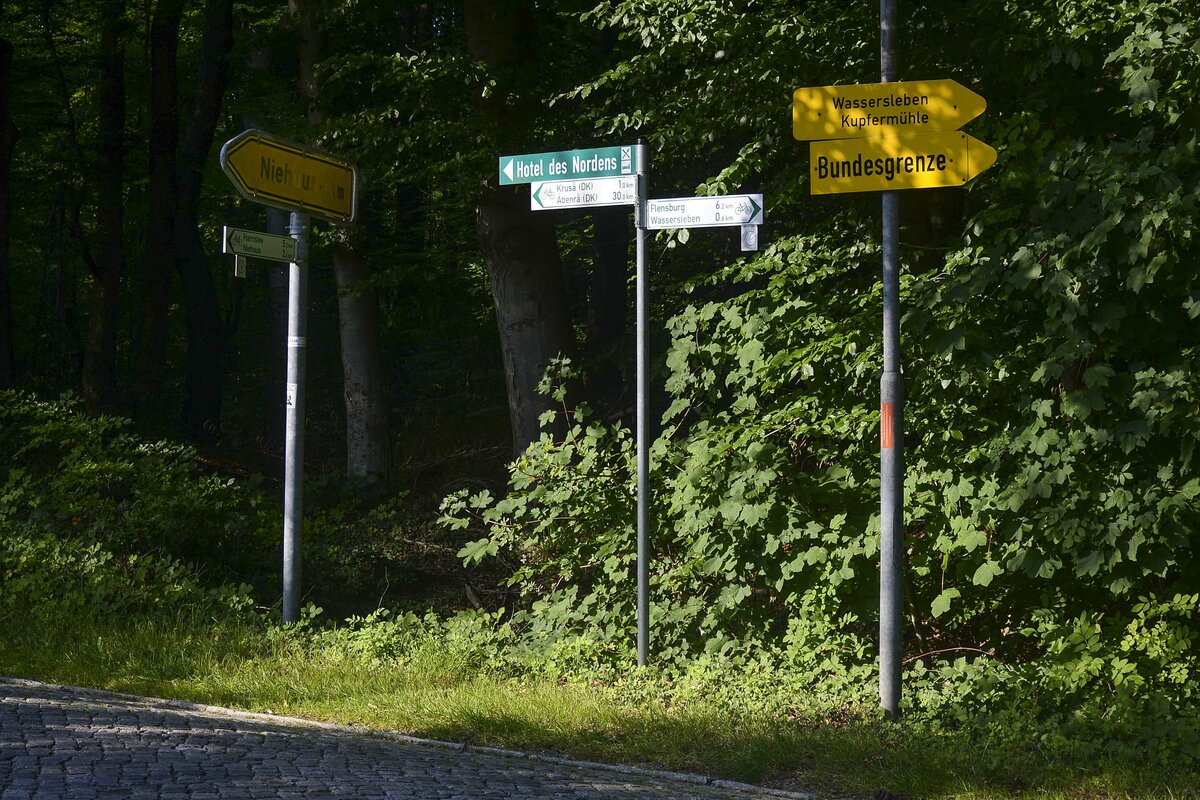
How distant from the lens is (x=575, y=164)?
8406 millimetres

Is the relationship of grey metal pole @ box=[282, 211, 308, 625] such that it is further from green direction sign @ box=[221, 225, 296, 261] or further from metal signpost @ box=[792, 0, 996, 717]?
metal signpost @ box=[792, 0, 996, 717]

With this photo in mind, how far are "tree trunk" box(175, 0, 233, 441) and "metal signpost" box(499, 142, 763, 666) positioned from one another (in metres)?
13.6

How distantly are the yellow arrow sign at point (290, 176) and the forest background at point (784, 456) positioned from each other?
7.13 feet

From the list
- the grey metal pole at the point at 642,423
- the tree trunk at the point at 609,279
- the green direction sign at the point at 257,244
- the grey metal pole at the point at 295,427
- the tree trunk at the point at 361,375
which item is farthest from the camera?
the tree trunk at the point at 609,279

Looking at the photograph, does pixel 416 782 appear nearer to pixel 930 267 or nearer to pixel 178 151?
pixel 930 267

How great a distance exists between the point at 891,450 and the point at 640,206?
2.35 meters

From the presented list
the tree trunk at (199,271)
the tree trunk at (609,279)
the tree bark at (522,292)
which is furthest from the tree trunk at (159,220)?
the tree bark at (522,292)

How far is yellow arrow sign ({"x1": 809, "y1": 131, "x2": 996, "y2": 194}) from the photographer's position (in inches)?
274

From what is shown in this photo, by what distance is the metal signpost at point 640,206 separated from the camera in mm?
8000

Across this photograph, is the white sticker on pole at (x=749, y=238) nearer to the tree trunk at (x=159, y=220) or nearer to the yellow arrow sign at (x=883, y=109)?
the yellow arrow sign at (x=883, y=109)

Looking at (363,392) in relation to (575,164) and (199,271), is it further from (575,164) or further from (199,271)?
(575,164)

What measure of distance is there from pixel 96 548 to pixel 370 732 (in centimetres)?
468

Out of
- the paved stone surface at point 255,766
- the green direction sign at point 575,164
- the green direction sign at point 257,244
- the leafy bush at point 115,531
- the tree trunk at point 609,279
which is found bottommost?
the paved stone surface at point 255,766

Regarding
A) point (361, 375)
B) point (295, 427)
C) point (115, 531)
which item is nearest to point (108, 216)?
point (361, 375)
